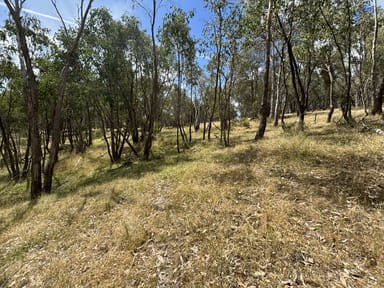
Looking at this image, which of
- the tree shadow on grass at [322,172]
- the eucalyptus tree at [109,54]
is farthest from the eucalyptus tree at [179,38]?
the tree shadow on grass at [322,172]

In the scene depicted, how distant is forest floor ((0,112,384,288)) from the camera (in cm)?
260

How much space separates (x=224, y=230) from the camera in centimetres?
340

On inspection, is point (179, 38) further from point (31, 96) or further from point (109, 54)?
point (31, 96)

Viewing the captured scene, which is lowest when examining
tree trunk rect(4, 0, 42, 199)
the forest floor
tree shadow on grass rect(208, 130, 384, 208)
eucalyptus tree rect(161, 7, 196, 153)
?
the forest floor

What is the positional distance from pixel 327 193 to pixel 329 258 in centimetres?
174

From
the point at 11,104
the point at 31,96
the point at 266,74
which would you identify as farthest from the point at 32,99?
the point at 266,74

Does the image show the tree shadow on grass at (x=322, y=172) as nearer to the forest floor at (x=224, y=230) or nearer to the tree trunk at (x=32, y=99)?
the forest floor at (x=224, y=230)

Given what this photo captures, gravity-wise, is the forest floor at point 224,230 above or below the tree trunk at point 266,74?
below

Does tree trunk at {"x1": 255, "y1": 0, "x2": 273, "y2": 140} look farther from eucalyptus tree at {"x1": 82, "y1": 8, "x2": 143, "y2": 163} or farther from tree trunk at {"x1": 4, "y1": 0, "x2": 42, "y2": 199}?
tree trunk at {"x1": 4, "y1": 0, "x2": 42, "y2": 199}

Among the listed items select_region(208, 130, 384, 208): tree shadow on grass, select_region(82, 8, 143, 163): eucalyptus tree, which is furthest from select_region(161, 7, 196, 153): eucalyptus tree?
select_region(208, 130, 384, 208): tree shadow on grass

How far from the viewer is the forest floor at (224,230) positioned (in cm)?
260

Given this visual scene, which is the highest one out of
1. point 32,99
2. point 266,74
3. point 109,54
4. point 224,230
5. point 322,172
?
point 109,54

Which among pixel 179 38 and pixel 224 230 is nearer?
pixel 224 230

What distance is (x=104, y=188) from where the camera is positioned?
672cm
